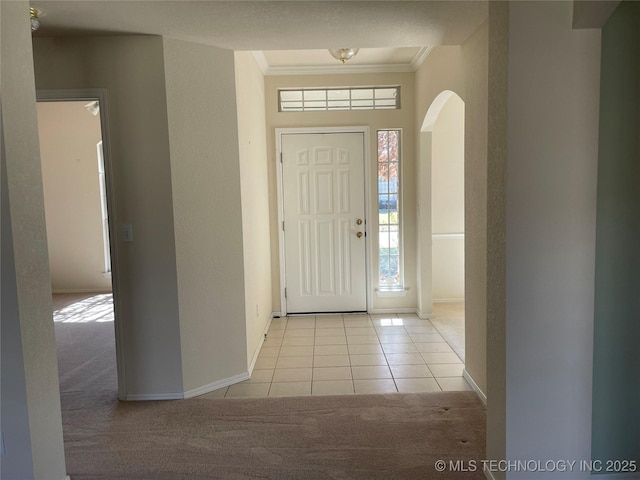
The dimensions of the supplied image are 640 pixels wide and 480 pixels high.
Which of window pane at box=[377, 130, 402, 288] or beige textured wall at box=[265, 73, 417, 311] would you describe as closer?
beige textured wall at box=[265, 73, 417, 311]

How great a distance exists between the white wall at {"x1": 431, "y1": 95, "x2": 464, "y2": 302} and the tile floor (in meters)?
0.90

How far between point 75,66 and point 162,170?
810 millimetres

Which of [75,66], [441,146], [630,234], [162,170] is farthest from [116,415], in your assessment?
[441,146]

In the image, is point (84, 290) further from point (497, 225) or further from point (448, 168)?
point (497, 225)

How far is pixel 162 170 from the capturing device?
2746 mm

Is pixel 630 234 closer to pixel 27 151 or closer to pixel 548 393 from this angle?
pixel 548 393

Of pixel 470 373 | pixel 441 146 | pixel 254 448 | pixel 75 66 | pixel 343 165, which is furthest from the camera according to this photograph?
pixel 441 146

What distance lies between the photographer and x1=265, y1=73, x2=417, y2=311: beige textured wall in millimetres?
4566

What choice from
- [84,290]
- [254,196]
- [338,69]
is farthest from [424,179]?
[84,290]

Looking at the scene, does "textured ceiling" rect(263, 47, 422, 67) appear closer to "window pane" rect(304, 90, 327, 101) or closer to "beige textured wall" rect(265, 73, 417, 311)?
"beige textured wall" rect(265, 73, 417, 311)

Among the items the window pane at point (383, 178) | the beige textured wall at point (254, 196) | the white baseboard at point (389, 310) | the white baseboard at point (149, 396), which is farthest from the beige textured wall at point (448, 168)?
the white baseboard at point (149, 396)

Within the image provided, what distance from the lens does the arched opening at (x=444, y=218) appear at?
15.1 ft

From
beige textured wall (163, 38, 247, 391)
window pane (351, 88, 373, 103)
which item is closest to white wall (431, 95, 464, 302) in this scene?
window pane (351, 88, 373, 103)

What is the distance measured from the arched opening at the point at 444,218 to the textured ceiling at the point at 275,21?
6.59ft
